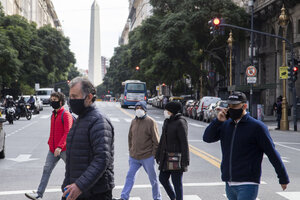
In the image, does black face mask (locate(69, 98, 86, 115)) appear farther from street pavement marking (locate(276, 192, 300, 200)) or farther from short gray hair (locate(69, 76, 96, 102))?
street pavement marking (locate(276, 192, 300, 200))

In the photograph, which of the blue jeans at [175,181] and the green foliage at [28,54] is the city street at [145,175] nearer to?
the blue jeans at [175,181]

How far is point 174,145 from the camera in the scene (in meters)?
6.97

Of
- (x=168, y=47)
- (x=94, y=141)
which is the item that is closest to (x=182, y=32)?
(x=168, y=47)

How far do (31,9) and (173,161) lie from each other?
90.2 meters

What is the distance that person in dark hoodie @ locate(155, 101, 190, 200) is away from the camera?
22.7 ft

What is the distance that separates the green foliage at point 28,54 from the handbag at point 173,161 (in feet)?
108

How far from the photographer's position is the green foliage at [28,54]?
3972 centimetres

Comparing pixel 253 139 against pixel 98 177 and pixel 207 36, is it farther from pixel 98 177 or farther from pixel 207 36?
pixel 207 36

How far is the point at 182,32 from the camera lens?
40.9 metres

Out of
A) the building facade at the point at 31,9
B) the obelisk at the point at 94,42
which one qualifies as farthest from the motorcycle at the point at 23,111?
the obelisk at the point at 94,42

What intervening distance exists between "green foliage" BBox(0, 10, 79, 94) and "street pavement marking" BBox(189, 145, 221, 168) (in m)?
26.2

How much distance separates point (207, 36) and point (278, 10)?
7.42 metres

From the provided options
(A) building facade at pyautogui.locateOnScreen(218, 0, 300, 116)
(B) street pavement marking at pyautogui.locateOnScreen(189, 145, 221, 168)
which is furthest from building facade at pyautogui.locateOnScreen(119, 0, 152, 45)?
(B) street pavement marking at pyautogui.locateOnScreen(189, 145, 221, 168)

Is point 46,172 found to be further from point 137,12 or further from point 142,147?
point 137,12
